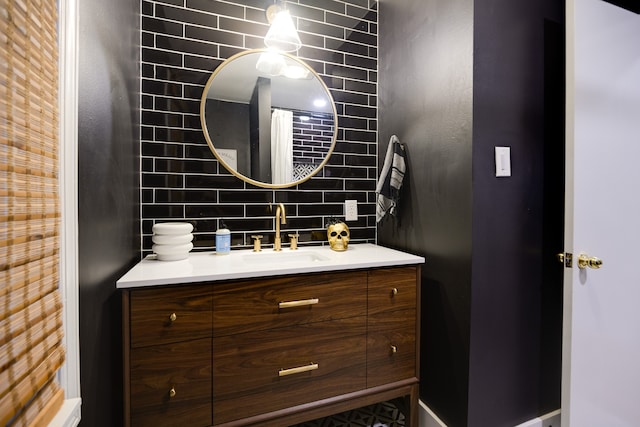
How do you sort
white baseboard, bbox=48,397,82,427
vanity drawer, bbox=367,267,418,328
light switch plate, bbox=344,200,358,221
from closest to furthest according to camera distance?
white baseboard, bbox=48,397,82,427
vanity drawer, bbox=367,267,418,328
light switch plate, bbox=344,200,358,221

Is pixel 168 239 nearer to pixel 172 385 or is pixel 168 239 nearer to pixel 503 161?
pixel 172 385

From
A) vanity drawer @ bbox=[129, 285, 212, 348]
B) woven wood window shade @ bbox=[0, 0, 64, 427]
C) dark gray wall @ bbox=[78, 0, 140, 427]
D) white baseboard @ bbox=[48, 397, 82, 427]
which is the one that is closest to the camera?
woven wood window shade @ bbox=[0, 0, 64, 427]

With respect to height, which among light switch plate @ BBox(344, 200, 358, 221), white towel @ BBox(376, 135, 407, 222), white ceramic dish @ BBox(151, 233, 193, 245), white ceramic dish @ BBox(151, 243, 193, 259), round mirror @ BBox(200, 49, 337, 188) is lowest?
white ceramic dish @ BBox(151, 243, 193, 259)

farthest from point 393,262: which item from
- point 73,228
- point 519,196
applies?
point 73,228

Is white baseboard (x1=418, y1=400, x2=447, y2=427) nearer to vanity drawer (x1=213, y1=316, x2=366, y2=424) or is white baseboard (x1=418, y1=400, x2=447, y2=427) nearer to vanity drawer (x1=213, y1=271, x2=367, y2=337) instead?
vanity drawer (x1=213, y1=316, x2=366, y2=424)

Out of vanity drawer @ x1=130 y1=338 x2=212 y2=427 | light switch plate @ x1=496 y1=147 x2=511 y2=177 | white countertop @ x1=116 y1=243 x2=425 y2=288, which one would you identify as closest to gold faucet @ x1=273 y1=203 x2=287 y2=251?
white countertop @ x1=116 y1=243 x2=425 y2=288

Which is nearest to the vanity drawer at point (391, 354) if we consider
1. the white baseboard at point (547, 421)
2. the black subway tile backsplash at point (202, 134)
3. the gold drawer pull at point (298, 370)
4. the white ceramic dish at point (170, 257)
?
the gold drawer pull at point (298, 370)

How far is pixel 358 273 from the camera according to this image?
1.28 m

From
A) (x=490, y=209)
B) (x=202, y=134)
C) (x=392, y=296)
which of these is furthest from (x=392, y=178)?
(x=202, y=134)

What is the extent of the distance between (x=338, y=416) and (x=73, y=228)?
5.31 feet

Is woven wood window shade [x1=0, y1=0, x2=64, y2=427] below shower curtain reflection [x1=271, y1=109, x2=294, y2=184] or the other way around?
below

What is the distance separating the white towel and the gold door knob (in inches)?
33.3

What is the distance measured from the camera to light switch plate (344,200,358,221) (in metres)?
1.89

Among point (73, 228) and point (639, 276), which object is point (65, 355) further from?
point (639, 276)
